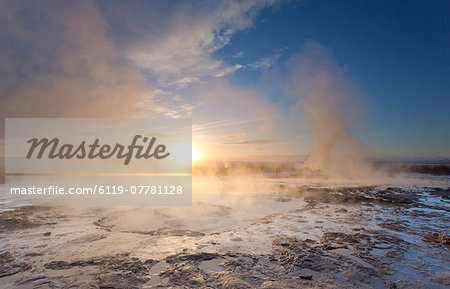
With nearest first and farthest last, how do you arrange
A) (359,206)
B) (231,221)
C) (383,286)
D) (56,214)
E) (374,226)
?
(383,286) < (374,226) < (231,221) < (56,214) < (359,206)

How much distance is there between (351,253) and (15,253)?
797 cm

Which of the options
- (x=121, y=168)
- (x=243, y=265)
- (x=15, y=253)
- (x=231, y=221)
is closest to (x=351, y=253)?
(x=243, y=265)

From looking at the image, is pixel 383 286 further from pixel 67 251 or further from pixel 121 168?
pixel 121 168

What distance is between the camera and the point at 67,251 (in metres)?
5.19

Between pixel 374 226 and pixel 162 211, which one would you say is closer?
pixel 374 226

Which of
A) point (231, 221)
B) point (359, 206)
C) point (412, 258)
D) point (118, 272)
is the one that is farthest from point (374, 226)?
point (118, 272)

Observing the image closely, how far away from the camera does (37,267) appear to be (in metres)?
4.44

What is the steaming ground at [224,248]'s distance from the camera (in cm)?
399

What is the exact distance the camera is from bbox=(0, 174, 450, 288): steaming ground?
3990 millimetres

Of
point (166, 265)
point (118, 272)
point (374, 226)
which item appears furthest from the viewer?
point (374, 226)

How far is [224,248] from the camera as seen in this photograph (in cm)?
539

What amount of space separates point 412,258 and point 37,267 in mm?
8109

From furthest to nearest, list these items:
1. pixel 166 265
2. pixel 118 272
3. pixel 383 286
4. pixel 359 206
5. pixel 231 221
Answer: pixel 359 206, pixel 231 221, pixel 166 265, pixel 118 272, pixel 383 286

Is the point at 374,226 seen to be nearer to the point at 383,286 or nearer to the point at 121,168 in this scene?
the point at 383,286
